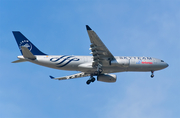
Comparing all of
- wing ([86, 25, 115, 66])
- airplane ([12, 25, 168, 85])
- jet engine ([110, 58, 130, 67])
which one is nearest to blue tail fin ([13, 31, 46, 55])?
airplane ([12, 25, 168, 85])

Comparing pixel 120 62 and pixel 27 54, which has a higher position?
pixel 27 54

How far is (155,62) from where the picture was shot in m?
45.6

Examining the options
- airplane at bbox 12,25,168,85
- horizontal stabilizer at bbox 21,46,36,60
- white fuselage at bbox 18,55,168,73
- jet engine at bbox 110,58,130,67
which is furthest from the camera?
white fuselage at bbox 18,55,168,73

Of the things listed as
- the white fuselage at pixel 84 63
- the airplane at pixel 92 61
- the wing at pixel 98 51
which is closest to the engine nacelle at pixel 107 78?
the airplane at pixel 92 61

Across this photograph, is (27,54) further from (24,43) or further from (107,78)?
(107,78)

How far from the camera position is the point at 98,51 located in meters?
40.2

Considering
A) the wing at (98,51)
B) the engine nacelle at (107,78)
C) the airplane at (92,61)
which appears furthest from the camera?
the engine nacelle at (107,78)

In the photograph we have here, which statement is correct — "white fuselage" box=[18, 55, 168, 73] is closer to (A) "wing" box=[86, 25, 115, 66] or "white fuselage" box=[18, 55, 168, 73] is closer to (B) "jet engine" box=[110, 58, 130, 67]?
(B) "jet engine" box=[110, 58, 130, 67]

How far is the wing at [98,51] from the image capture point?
37.1 metres

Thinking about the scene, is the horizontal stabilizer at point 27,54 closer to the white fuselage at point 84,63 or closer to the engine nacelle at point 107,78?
the white fuselage at point 84,63

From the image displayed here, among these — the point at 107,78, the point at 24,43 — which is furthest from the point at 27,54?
the point at 107,78

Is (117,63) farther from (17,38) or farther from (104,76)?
(17,38)

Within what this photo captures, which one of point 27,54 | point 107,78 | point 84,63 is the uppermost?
point 27,54

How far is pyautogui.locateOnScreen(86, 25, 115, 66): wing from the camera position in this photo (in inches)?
1461
